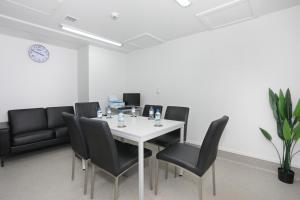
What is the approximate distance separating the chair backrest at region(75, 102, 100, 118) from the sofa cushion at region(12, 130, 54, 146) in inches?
28.2

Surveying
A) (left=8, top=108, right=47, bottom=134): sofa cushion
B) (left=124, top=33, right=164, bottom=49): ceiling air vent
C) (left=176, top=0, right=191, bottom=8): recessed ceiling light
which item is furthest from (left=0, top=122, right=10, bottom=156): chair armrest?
(left=176, top=0, right=191, bottom=8): recessed ceiling light

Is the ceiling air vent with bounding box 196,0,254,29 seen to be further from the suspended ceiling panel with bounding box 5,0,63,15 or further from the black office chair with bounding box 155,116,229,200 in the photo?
the suspended ceiling panel with bounding box 5,0,63,15

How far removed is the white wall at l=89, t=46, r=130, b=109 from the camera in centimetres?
396

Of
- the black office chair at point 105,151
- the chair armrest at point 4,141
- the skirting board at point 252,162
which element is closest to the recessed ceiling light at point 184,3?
the black office chair at point 105,151

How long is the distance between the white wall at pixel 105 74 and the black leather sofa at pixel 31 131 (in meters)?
0.83

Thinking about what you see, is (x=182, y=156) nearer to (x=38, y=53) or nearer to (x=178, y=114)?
(x=178, y=114)

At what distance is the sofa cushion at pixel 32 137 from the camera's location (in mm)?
2612

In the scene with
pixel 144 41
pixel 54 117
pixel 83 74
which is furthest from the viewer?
pixel 83 74

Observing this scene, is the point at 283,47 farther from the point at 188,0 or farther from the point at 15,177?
the point at 15,177

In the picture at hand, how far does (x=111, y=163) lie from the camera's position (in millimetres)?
1521

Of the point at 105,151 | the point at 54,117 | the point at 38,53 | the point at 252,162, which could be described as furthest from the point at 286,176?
the point at 38,53

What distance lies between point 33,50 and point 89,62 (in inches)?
48.1

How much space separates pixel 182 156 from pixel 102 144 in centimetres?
92

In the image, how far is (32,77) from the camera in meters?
3.50
